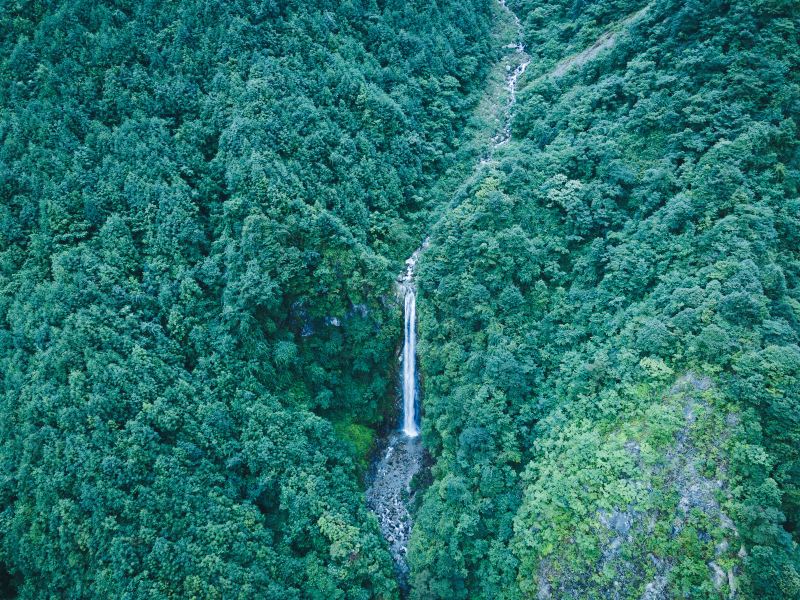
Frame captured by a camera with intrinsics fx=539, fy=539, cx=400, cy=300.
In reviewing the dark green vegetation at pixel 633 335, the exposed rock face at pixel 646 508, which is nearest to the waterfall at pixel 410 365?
the dark green vegetation at pixel 633 335

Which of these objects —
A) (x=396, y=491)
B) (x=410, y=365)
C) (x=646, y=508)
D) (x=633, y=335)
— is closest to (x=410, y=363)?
(x=410, y=365)

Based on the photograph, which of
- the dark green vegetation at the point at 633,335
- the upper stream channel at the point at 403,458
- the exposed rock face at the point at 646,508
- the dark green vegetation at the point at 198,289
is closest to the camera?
the exposed rock face at the point at 646,508

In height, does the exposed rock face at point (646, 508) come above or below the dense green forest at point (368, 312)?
below

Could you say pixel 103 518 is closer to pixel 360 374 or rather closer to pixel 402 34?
pixel 360 374

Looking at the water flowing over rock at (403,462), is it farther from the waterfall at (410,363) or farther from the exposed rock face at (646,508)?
the exposed rock face at (646,508)

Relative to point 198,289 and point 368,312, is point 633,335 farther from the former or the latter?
point 198,289

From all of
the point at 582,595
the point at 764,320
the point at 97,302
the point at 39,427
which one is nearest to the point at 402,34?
the point at 97,302
